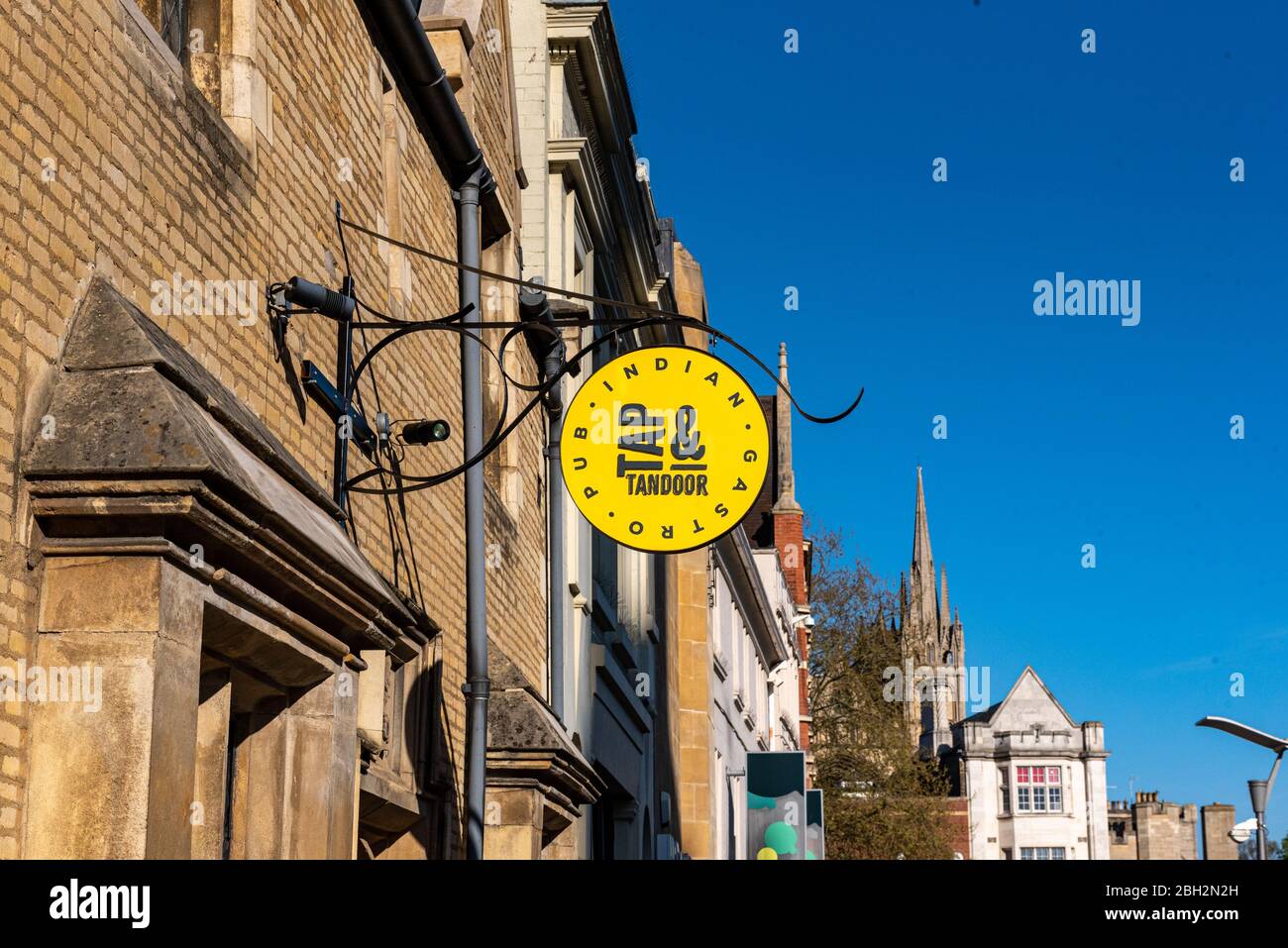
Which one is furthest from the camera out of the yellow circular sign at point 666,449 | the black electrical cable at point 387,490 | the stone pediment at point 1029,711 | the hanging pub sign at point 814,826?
the stone pediment at point 1029,711

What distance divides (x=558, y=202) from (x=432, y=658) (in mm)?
6887

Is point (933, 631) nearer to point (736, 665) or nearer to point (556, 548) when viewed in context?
point (736, 665)

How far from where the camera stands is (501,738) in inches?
458

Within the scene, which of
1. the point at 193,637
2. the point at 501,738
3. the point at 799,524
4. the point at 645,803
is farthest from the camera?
the point at 799,524

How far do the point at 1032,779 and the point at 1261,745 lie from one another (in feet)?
214

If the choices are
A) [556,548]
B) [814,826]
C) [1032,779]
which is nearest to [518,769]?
[556,548]

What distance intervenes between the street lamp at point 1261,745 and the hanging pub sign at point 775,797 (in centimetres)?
590

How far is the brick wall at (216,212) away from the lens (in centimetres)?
515

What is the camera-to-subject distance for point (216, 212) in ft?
22.7

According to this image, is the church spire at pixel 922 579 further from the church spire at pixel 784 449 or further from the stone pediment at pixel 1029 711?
the church spire at pixel 784 449

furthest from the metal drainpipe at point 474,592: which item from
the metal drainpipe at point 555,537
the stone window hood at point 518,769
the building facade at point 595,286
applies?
the metal drainpipe at point 555,537

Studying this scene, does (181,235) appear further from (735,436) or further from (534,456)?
(534,456)
